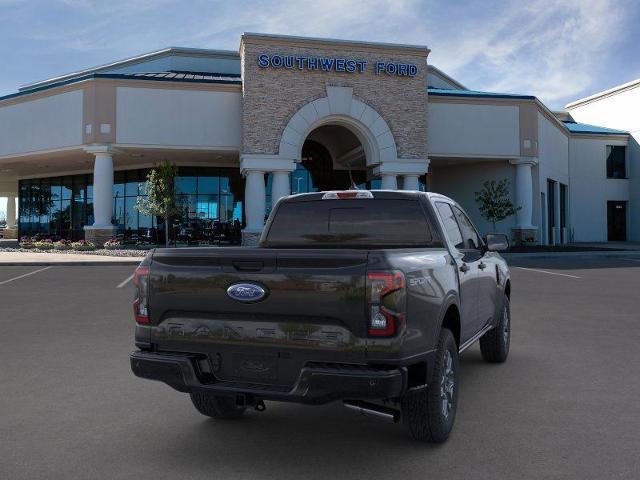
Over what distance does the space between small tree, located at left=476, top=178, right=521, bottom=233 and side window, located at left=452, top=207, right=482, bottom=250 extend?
25644 mm

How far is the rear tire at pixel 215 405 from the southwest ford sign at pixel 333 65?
24.8m

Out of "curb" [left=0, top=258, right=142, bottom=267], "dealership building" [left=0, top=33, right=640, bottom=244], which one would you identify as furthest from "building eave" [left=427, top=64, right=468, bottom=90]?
"curb" [left=0, top=258, right=142, bottom=267]

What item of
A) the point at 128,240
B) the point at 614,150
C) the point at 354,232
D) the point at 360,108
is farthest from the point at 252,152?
the point at 614,150

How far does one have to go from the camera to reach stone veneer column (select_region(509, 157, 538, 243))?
31922mm

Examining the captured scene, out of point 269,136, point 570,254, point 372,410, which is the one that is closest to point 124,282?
point 372,410

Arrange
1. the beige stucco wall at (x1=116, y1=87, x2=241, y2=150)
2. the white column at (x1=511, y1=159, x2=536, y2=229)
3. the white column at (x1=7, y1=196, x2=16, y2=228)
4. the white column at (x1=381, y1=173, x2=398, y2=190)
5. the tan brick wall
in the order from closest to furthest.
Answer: the tan brick wall
the beige stucco wall at (x1=116, y1=87, x2=241, y2=150)
the white column at (x1=381, y1=173, x2=398, y2=190)
the white column at (x1=511, y1=159, x2=536, y2=229)
the white column at (x1=7, y1=196, x2=16, y2=228)

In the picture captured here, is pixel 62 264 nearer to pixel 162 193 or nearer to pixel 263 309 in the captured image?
pixel 162 193

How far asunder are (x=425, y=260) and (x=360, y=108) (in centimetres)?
2572

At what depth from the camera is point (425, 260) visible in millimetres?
4000

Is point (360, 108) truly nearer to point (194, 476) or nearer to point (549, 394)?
point (549, 394)

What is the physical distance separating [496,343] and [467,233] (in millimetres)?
1373

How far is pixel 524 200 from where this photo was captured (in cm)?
3234

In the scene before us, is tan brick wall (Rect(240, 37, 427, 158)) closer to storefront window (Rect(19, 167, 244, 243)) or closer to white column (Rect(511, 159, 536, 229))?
white column (Rect(511, 159, 536, 229))

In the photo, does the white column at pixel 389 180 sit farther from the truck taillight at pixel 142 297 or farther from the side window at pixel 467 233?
the truck taillight at pixel 142 297
